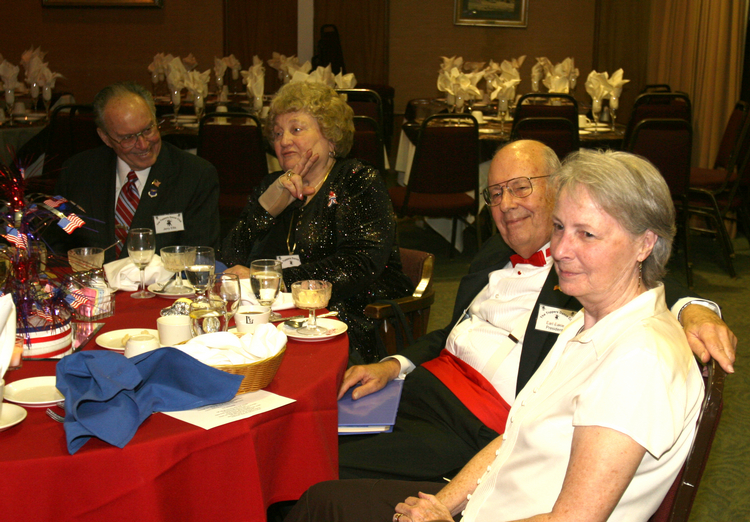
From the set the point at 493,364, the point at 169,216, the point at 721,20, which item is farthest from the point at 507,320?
the point at 721,20

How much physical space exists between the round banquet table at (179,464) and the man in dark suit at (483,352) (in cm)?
31

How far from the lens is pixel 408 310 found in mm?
2494

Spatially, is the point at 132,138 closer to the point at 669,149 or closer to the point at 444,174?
the point at 444,174

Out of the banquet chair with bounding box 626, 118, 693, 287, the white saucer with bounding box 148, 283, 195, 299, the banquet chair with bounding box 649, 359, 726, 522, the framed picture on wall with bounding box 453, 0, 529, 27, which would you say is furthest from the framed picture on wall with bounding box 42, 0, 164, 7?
the banquet chair with bounding box 649, 359, 726, 522

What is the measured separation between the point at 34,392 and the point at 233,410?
0.41 meters

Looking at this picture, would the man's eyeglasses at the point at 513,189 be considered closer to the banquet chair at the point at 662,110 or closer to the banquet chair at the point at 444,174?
the banquet chair at the point at 444,174

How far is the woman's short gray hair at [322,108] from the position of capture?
8.79 feet

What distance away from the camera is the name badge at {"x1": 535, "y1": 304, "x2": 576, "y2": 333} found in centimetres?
179

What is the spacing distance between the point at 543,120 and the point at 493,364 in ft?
11.5

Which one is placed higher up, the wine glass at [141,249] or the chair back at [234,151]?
the chair back at [234,151]

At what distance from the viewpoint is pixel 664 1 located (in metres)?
8.25

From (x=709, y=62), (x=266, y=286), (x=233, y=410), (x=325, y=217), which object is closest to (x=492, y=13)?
(x=709, y=62)

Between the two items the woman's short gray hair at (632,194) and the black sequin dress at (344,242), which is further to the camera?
the black sequin dress at (344,242)

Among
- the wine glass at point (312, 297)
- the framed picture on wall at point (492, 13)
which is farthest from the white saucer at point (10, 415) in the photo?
the framed picture on wall at point (492, 13)
